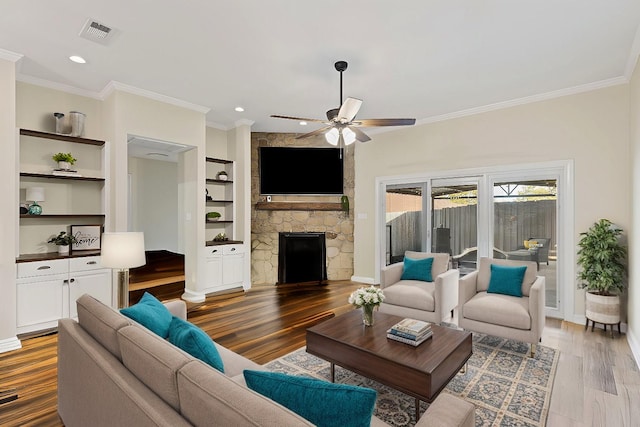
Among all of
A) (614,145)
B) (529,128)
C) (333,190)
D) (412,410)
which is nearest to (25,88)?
(333,190)

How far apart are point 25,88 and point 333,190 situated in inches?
183

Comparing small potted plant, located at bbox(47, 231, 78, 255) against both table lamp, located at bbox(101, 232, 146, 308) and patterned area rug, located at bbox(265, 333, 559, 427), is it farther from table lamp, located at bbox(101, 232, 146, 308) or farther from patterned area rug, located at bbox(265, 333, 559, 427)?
patterned area rug, located at bbox(265, 333, 559, 427)

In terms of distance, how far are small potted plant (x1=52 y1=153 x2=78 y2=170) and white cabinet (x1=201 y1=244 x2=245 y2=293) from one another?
6.90ft

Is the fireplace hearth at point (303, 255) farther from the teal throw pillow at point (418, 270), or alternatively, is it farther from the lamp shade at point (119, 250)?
the lamp shade at point (119, 250)

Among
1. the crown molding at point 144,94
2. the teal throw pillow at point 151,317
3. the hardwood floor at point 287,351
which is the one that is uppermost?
the crown molding at point 144,94

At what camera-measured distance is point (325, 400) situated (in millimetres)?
996

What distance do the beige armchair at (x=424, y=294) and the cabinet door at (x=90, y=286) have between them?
3.45 meters

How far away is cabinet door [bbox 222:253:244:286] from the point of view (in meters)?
5.37

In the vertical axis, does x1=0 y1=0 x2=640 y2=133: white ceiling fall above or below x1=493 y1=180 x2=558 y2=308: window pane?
above

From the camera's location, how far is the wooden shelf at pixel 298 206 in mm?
6141

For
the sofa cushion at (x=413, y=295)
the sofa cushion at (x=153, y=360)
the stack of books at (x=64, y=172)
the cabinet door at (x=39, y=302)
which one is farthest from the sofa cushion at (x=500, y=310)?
the stack of books at (x=64, y=172)

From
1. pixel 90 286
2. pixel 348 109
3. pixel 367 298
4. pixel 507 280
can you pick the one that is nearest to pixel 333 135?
pixel 348 109

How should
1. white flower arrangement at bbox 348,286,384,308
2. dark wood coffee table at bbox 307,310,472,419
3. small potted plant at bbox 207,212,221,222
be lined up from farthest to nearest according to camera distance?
small potted plant at bbox 207,212,221,222 < white flower arrangement at bbox 348,286,384,308 < dark wood coffee table at bbox 307,310,472,419

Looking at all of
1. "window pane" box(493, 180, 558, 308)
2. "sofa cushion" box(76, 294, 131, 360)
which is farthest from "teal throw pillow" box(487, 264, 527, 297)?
"sofa cushion" box(76, 294, 131, 360)
